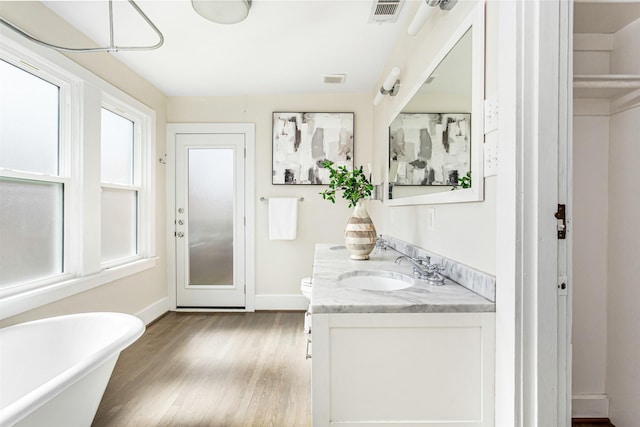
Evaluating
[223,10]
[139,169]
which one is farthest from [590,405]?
[139,169]

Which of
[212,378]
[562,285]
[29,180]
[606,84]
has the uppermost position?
[606,84]

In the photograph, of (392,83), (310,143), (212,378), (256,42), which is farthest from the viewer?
(310,143)

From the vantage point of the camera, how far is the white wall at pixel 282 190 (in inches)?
133

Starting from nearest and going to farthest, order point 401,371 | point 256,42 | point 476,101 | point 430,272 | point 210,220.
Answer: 1. point 401,371
2. point 476,101
3. point 430,272
4. point 256,42
5. point 210,220

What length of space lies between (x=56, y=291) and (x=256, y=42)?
Answer: 2097 mm

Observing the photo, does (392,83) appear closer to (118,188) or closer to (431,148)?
(431,148)

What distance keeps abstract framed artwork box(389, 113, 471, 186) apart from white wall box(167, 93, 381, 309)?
3.81ft

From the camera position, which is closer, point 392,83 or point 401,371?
point 401,371

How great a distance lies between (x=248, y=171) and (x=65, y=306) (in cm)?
190

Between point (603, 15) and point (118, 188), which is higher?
point (603, 15)

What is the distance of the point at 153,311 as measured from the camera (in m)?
3.13

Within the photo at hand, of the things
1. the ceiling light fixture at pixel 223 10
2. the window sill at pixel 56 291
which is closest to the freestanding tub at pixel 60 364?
the window sill at pixel 56 291

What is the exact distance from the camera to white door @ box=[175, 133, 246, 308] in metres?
3.42

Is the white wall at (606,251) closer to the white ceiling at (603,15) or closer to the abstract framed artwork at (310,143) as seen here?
the white ceiling at (603,15)
